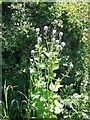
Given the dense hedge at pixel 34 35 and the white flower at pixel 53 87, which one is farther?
the dense hedge at pixel 34 35

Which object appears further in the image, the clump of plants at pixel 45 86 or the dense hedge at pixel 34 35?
the dense hedge at pixel 34 35

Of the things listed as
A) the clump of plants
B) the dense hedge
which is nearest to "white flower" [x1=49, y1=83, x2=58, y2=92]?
the clump of plants

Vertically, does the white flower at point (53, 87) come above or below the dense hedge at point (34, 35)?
below

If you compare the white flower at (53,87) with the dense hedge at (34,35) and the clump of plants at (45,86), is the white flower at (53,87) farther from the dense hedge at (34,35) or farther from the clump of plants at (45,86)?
the dense hedge at (34,35)

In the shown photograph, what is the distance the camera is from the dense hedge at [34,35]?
289 centimetres

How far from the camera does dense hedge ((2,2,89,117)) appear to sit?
289cm

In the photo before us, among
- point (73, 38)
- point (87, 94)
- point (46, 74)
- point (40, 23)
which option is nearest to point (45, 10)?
point (40, 23)

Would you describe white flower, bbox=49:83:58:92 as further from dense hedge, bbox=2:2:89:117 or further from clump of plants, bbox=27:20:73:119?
dense hedge, bbox=2:2:89:117

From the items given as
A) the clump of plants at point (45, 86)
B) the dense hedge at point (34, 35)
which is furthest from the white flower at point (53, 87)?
the dense hedge at point (34, 35)

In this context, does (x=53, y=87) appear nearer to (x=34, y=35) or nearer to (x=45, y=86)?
(x=45, y=86)

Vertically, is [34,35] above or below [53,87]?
above

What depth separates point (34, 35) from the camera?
2.90 m

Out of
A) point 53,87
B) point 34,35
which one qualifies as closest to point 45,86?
point 53,87

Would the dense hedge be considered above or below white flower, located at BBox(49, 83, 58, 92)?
above
